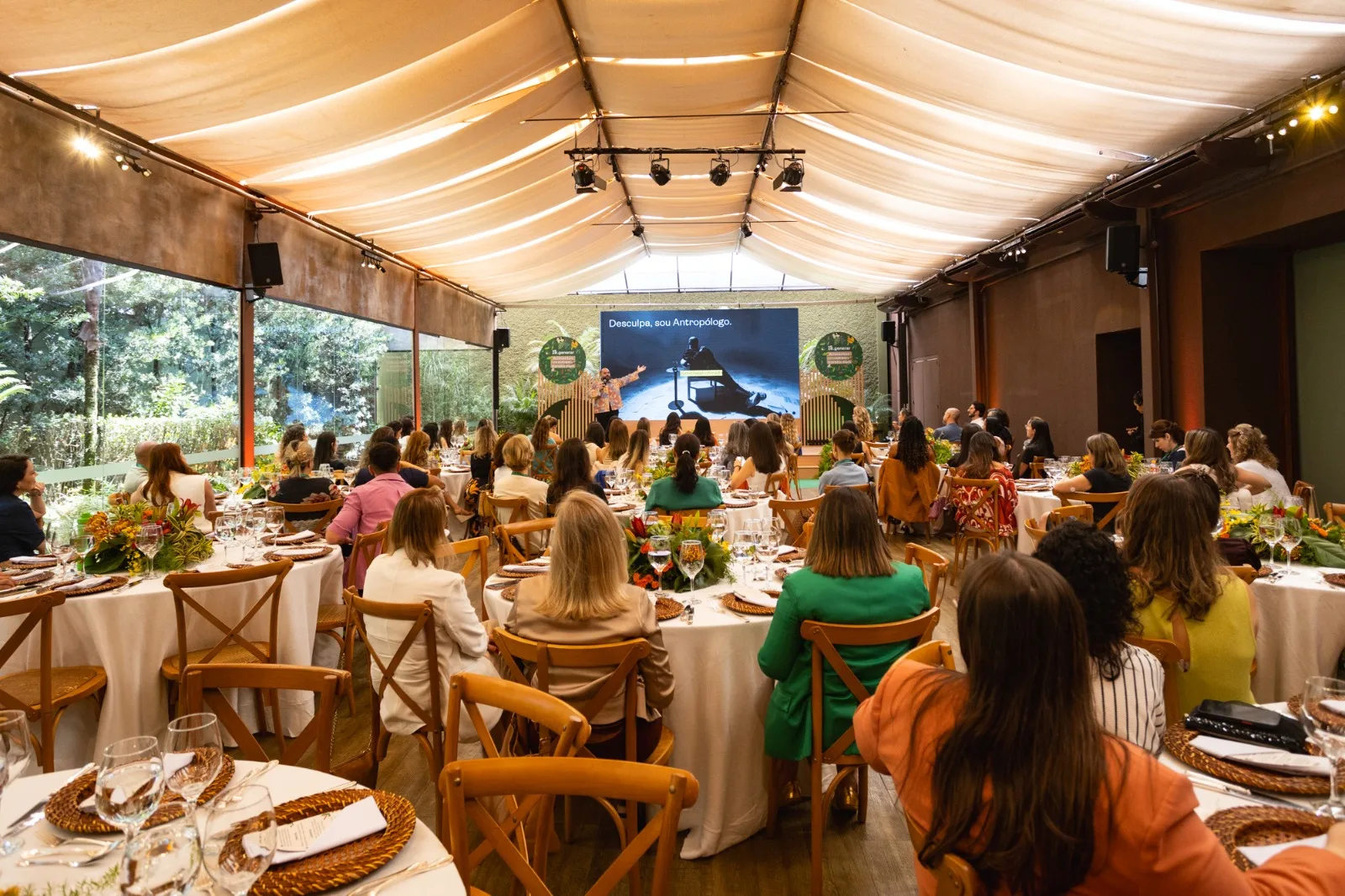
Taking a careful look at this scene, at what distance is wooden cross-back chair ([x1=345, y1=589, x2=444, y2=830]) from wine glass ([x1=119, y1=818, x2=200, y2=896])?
1.70 m

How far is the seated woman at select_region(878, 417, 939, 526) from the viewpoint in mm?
8195

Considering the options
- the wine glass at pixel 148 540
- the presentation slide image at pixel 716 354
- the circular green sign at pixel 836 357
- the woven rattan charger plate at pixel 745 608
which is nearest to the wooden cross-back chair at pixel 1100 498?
the woven rattan charger plate at pixel 745 608

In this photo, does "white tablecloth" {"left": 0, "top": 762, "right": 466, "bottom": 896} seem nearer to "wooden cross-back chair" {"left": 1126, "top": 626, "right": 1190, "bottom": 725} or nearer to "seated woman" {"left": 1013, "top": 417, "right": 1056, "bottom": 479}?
"wooden cross-back chair" {"left": 1126, "top": 626, "right": 1190, "bottom": 725}

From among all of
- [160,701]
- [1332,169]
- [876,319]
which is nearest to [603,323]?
[876,319]

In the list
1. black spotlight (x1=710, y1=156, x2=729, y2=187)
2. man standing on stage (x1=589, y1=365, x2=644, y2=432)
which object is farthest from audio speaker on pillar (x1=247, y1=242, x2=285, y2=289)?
man standing on stage (x1=589, y1=365, x2=644, y2=432)

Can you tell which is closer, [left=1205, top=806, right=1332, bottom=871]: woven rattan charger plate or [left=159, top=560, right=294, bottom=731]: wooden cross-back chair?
[left=1205, top=806, right=1332, bottom=871]: woven rattan charger plate

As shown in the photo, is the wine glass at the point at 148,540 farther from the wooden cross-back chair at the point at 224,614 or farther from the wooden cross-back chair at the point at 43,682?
the wooden cross-back chair at the point at 43,682

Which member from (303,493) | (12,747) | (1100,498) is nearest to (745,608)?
(12,747)

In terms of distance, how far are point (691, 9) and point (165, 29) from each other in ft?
11.1

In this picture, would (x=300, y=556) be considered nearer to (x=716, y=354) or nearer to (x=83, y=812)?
(x=83, y=812)

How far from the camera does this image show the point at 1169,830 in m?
1.21

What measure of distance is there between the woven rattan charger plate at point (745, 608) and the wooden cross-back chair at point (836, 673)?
17.2 inches

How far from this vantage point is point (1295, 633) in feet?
11.3

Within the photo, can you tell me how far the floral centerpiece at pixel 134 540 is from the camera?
4.09m
